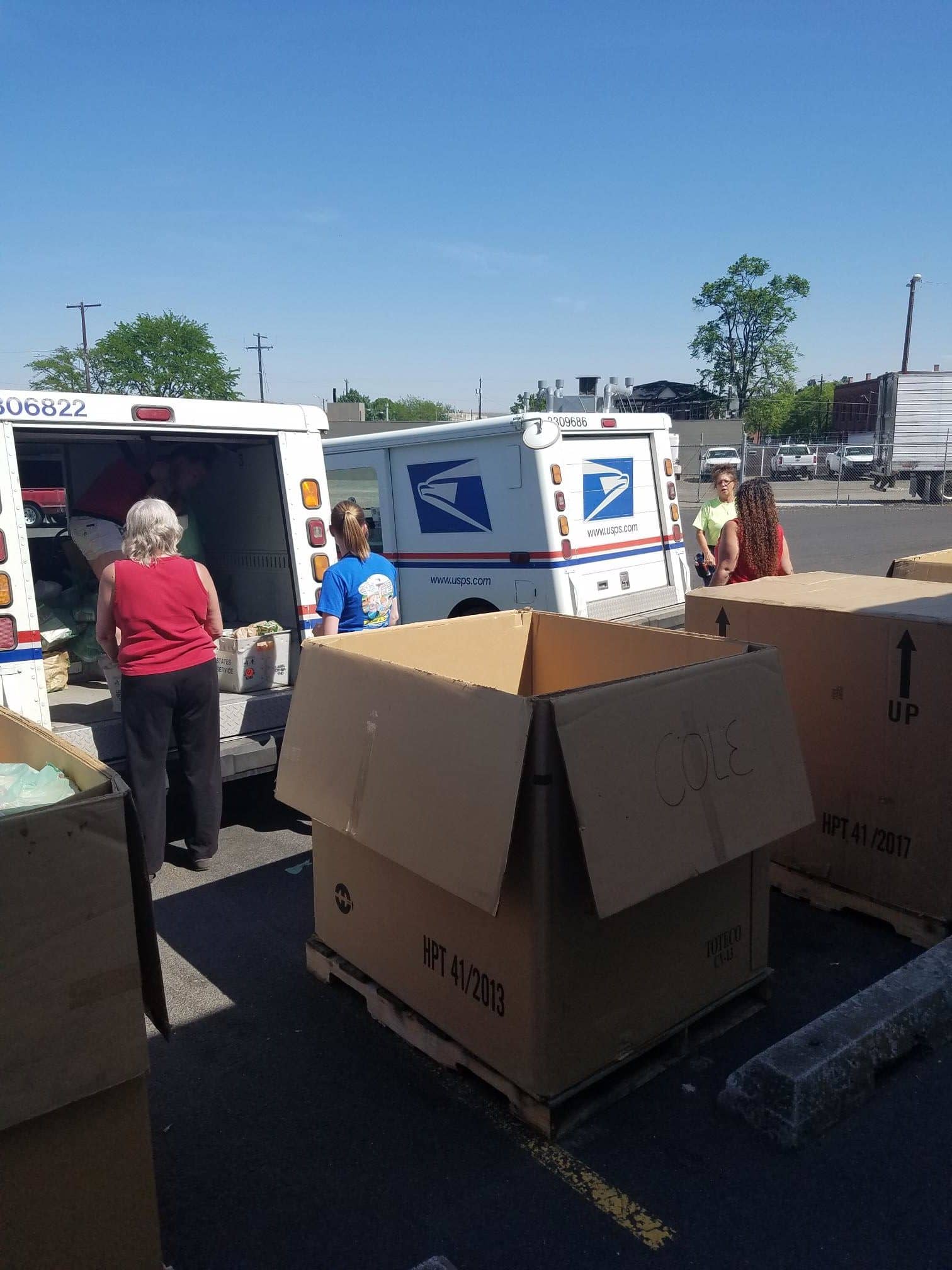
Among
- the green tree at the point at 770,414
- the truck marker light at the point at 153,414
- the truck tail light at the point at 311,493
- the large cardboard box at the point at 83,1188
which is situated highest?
the green tree at the point at 770,414

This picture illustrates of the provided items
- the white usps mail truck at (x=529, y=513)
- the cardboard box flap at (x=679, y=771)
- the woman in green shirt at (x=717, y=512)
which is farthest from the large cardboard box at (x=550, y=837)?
the white usps mail truck at (x=529, y=513)

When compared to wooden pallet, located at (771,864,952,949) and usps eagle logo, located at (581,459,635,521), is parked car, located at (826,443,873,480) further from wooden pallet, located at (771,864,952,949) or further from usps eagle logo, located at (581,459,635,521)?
wooden pallet, located at (771,864,952,949)

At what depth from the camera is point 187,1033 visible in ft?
11.1

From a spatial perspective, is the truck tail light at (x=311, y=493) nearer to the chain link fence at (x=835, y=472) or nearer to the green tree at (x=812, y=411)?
the chain link fence at (x=835, y=472)

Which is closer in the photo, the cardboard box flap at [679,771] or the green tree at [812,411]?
the cardboard box flap at [679,771]

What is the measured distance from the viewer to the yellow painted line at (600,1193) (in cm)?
244

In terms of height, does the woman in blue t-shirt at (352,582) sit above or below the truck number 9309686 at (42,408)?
below

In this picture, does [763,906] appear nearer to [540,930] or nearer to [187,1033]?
[540,930]

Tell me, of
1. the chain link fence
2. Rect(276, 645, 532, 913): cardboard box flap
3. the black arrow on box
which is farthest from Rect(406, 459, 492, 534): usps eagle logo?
the chain link fence

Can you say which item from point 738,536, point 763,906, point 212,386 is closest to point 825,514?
point 738,536

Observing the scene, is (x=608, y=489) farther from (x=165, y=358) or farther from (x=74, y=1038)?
(x=165, y=358)

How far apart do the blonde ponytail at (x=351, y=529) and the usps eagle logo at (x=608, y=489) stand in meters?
3.00

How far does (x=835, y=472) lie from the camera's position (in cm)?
4469

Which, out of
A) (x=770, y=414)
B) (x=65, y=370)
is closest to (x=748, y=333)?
(x=770, y=414)
